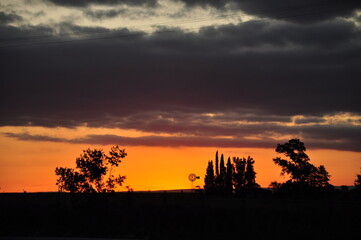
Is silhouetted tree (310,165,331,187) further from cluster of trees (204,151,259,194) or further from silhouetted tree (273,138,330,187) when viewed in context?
cluster of trees (204,151,259,194)

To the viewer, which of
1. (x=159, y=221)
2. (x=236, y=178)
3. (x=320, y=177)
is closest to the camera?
(x=159, y=221)

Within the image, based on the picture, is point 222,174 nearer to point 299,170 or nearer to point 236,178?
point 236,178

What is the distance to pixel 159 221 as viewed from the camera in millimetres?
25875

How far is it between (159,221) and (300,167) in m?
60.8

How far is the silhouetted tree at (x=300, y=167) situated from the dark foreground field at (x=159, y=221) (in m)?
49.5

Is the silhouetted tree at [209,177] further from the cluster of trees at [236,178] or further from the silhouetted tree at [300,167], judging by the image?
the silhouetted tree at [300,167]

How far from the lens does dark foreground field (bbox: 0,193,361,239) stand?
74.6 ft

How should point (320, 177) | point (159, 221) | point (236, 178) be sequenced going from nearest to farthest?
point (159, 221), point (320, 177), point (236, 178)

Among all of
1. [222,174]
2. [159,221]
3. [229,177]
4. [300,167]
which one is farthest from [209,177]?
[159,221]

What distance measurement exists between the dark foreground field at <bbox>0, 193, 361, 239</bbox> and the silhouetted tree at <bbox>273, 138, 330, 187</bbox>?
49.5 metres

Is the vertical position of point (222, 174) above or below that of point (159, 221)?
above

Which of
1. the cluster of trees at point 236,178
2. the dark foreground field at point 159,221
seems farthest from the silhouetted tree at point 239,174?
the dark foreground field at point 159,221

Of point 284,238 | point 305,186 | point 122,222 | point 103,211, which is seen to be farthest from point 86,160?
point 305,186

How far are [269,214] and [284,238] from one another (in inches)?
304
